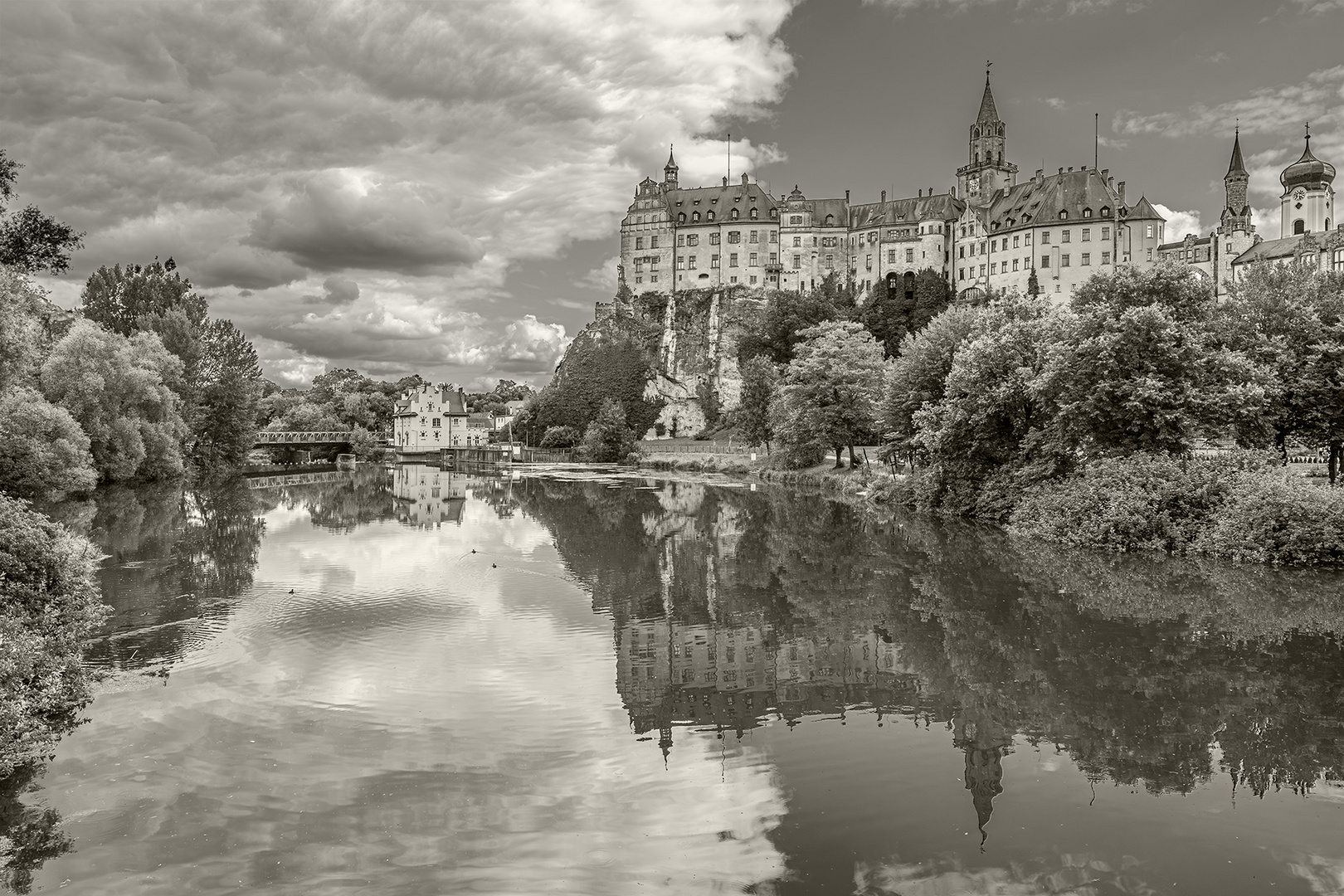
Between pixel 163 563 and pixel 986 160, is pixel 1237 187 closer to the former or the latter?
pixel 986 160

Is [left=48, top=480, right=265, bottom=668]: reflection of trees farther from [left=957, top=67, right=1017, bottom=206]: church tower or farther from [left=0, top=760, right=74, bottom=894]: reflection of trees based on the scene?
[left=957, top=67, right=1017, bottom=206]: church tower

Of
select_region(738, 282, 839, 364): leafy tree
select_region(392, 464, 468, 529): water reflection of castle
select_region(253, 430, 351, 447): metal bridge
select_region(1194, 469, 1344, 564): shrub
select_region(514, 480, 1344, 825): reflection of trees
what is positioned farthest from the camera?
select_region(738, 282, 839, 364): leafy tree

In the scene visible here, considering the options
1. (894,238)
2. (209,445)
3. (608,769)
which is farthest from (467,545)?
(894,238)

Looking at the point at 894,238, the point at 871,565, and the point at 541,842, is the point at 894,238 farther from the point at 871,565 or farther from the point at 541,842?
the point at 541,842

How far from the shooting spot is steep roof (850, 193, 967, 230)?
105 metres

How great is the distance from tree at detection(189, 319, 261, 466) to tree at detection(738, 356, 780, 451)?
133ft

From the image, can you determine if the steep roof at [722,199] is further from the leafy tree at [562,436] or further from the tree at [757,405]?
the tree at [757,405]

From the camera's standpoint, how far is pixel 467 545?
99.5 ft

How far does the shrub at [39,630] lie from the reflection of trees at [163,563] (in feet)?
2.75

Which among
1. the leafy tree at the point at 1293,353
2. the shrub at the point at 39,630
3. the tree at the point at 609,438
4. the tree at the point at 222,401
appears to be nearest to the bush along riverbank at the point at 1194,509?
the leafy tree at the point at 1293,353

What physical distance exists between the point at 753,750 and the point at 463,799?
3.63m

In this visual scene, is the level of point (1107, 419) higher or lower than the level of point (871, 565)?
higher

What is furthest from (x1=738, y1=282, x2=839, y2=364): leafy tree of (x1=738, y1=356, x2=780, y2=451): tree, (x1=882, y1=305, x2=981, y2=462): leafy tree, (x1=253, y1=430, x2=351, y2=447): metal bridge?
(x1=882, y1=305, x2=981, y2=462): leafy tree

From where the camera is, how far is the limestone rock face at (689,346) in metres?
110
